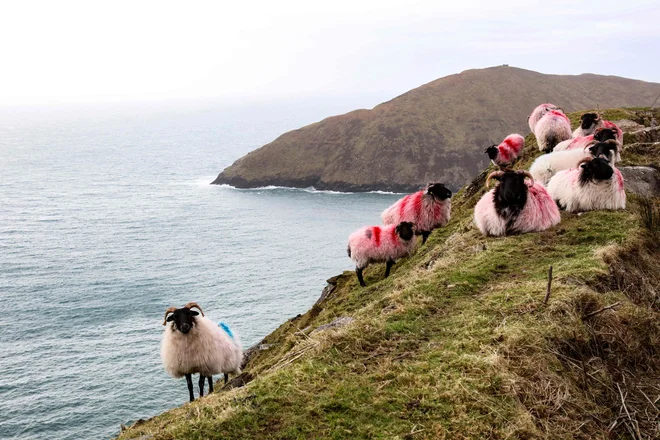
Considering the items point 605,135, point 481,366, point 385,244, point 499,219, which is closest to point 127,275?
point 385,244

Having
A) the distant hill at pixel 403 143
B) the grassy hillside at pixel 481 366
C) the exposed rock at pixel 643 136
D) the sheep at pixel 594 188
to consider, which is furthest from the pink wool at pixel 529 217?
the distant hill at pixel 403 143

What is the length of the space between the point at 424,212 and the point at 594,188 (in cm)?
534

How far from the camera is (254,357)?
17266 mm

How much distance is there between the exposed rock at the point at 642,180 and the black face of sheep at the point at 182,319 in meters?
12.5

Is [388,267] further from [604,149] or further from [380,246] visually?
[604,149]

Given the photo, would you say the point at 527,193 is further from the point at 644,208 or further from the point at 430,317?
the point at 430,317

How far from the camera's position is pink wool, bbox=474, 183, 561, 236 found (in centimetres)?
1305

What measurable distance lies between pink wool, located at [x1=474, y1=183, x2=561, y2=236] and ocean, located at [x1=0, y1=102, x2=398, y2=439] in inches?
1329

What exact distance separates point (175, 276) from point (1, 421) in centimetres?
3445

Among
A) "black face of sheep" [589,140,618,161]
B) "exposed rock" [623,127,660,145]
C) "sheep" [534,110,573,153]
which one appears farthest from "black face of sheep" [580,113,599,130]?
"black face of sheep" [589,140,618,161]

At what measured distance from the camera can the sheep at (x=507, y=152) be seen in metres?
23.4

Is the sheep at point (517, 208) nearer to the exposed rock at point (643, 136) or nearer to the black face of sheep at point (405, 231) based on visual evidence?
the black face of sheep at point (405, 231)

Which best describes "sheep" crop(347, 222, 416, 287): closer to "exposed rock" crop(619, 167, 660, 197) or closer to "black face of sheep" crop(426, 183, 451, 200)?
"black face of sheep" crop(426, 183, 451, 200)

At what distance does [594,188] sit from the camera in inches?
541
